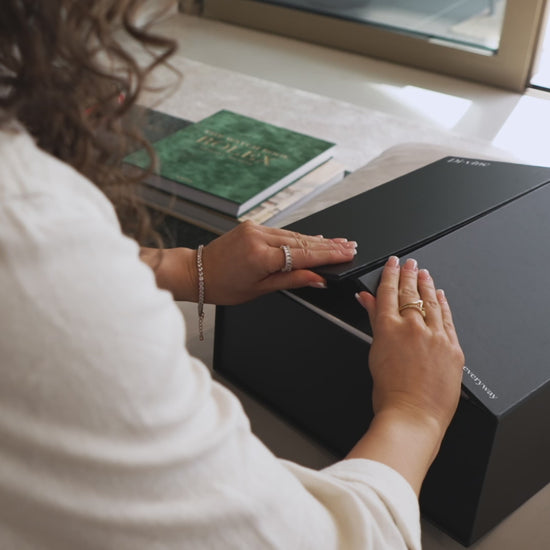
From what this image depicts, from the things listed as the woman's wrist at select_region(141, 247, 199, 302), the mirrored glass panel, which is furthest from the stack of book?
the mirrored glass panel

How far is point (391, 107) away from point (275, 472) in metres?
1.81

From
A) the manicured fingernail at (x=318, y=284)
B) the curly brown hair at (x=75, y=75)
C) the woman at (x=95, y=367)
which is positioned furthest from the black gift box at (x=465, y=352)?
the curly brown hair at (x=75, y=75)

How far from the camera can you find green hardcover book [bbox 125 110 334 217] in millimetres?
1263

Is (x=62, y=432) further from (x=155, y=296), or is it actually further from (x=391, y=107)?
(x=391, y=107)

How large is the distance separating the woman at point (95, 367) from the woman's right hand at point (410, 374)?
0.11 metres

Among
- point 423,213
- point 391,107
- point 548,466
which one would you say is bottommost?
point 391,107

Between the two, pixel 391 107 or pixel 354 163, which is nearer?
pixel 354 163

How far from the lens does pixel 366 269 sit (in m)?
0.83

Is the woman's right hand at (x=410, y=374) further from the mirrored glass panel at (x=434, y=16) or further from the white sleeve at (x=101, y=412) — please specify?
the mirrored glass panel at (x=434, y=16)

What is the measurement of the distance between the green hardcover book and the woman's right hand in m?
0.51

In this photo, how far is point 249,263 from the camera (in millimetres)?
893

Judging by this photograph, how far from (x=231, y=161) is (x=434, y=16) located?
1.37m

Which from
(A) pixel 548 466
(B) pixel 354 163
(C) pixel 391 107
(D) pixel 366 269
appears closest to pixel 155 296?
(D) pixel 366 269

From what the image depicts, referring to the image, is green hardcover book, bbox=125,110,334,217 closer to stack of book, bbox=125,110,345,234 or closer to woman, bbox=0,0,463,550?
stack of book, bbox=125,110,345,234
